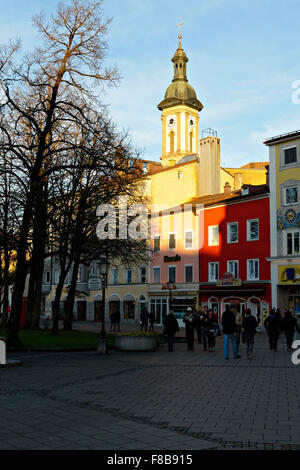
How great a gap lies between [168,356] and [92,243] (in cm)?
1186

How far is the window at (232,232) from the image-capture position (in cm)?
4403

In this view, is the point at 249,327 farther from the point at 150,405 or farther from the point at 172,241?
the point at 172,241

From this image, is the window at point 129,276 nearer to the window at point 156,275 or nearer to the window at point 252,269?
the window at point 156,275

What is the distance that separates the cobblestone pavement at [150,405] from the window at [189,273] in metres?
30.9

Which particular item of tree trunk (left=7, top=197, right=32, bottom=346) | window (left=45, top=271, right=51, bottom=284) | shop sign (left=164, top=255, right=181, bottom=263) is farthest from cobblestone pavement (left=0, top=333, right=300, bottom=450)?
window (left=45, top=271, right=51, bottom=284)

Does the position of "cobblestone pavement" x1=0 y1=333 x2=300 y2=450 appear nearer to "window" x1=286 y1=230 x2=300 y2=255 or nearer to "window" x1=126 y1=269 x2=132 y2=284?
"window" x1=286 y1=230 x2=300 y2=255

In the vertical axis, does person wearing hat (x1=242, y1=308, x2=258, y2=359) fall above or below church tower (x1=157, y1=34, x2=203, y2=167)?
below

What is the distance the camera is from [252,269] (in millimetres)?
42000

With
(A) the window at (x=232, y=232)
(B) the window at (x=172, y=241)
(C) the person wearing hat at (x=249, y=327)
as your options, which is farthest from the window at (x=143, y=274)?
(C) the person wearing hat at (x=249, y=327)

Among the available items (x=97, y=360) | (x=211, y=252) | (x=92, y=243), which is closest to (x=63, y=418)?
(x=97, y=360)

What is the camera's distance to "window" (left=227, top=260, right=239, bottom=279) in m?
43.5

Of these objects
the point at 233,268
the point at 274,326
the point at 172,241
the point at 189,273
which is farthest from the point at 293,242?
the point at 274,326

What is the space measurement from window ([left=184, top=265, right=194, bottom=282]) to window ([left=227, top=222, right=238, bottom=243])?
5530mm

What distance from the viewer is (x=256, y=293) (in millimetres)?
40688
